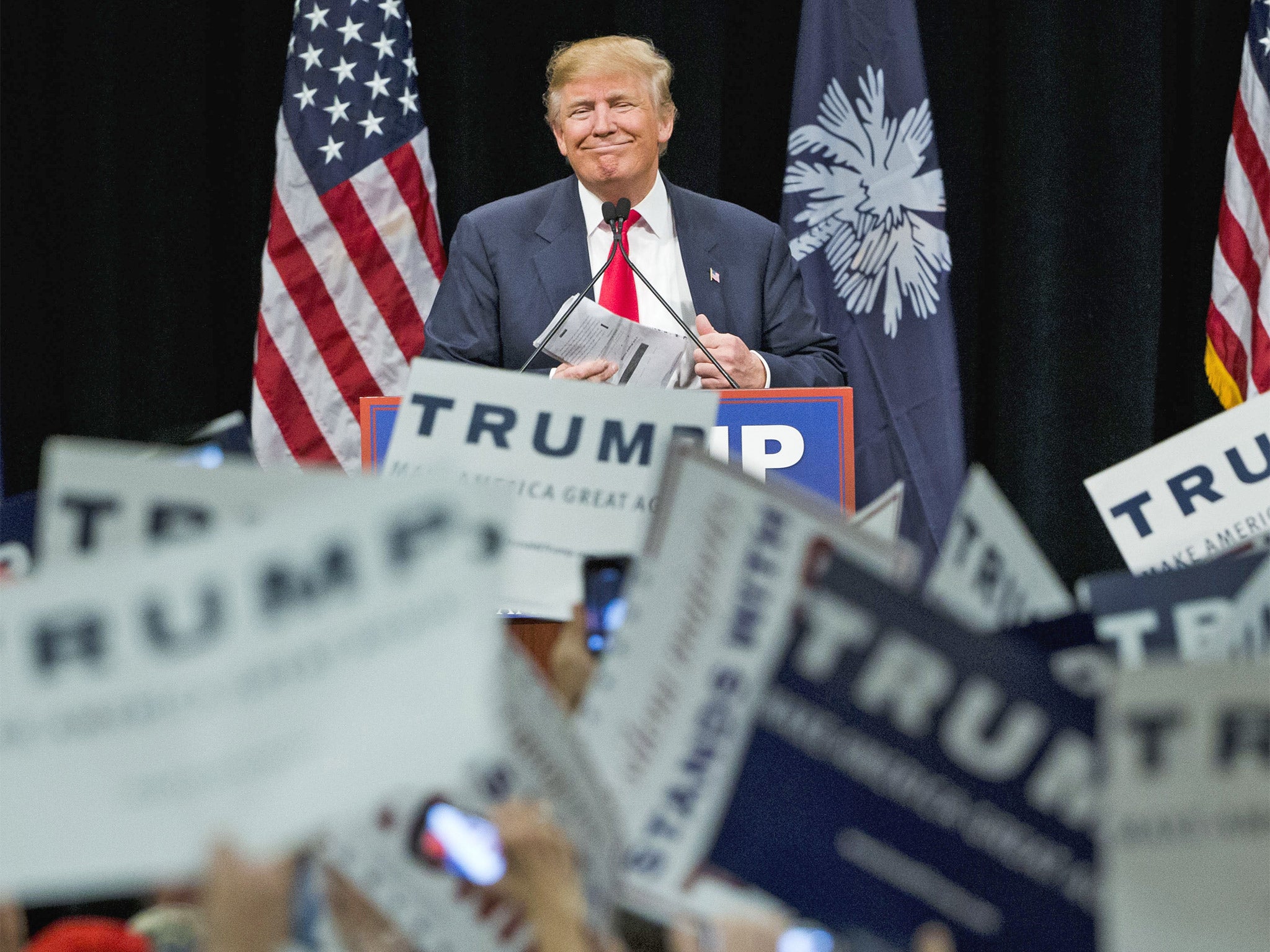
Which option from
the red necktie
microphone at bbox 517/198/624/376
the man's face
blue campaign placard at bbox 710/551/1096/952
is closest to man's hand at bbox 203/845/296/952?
blue campaign placard at bbox 710/551/1096/952

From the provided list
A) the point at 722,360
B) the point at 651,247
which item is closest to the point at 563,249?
the point at 651,247

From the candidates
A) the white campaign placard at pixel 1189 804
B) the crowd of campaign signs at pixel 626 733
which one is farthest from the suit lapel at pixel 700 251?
the white campaign placard at pixel 1189 804

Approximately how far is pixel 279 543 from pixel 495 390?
95 cm

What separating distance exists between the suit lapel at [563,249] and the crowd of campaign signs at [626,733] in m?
2.17

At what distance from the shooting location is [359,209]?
5.03 m

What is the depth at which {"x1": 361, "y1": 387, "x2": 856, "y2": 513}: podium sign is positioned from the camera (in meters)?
3.03

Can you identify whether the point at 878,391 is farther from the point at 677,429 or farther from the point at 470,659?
the point at 470,659

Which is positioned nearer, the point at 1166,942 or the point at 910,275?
the point at 1166,942

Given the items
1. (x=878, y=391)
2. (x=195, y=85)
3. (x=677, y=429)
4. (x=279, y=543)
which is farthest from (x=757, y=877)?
(x=195, y=85)

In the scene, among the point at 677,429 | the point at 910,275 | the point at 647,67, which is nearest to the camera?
the point at 677,429

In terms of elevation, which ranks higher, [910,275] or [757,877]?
[910,275]

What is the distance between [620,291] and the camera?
369 cm

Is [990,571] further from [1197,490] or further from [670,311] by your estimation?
[670,311]

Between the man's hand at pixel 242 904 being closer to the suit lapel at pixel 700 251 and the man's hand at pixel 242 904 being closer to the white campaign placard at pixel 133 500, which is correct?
the white campaign placard at pixel 133 500
